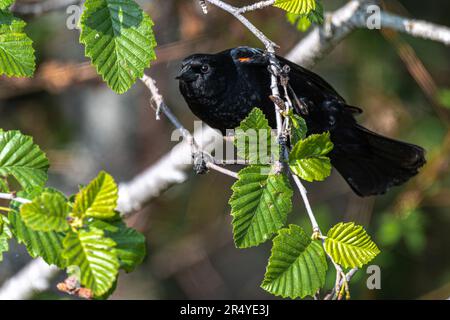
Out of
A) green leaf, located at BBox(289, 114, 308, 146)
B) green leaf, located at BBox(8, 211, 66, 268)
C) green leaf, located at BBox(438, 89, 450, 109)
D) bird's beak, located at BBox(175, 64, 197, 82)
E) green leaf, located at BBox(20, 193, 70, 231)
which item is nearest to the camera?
green leaf, located at BBox(20, 193, 70, 231)

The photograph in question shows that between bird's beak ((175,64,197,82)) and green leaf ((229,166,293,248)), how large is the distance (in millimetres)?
1057

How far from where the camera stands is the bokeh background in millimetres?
4629

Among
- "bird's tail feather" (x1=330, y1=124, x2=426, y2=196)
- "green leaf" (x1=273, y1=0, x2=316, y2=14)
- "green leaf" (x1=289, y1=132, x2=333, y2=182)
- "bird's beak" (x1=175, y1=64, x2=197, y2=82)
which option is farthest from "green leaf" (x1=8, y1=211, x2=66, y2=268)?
"bird's tail feather" (x1=330, y1=124, x2=426, y2=196)

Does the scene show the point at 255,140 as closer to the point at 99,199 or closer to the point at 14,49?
the point at 99,199

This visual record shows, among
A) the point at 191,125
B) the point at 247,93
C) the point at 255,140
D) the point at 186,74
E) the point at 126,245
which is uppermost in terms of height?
the point at 191,125

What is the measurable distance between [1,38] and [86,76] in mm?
2475

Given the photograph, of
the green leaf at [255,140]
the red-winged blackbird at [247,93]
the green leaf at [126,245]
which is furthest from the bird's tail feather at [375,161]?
the green leaf at [126,245]

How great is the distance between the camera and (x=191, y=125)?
5.17 m

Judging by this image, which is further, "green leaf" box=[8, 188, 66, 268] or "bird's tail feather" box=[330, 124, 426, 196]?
"bird's tail feather" box=[330, 124, 426, 196]

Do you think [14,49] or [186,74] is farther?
[186,74]

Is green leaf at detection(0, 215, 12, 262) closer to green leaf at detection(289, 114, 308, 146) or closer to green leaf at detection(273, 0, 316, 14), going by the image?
green leaf at detection(289, 114, 308, 146)

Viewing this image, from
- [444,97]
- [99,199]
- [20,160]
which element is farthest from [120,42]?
[444,97]

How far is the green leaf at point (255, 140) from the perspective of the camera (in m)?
1.96

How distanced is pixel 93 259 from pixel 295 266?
565mm
